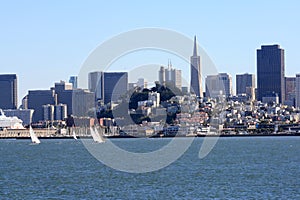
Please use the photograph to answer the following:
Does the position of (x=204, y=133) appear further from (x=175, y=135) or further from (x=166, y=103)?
(x=166, y=103)

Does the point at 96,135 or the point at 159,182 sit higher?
the point at 159,182

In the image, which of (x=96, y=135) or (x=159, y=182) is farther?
(x=96, y=135)

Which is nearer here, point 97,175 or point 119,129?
point 97,175

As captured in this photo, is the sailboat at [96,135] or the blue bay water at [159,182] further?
the sailboat at [96,135]

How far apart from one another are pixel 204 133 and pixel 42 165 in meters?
116

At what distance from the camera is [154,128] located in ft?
580

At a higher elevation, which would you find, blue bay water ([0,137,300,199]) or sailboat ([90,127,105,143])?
blue bay water ([0,137,300,199])

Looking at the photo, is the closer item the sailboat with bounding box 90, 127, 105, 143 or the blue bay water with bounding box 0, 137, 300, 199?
the blue bay water with bounding box 0, 137, 300, 199

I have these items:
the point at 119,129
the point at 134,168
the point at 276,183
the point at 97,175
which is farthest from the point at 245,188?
the point at 119,129

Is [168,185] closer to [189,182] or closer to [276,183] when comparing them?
[189,182]

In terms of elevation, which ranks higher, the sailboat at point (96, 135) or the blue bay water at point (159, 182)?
the blue bay water at point (159, 182)

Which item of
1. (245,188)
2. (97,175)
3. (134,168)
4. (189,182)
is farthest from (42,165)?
(245,188)

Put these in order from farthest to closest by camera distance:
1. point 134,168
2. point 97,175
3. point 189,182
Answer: point 134,168 → point 97,175 → point 189,182

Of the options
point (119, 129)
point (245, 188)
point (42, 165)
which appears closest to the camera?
point (245, 188)
